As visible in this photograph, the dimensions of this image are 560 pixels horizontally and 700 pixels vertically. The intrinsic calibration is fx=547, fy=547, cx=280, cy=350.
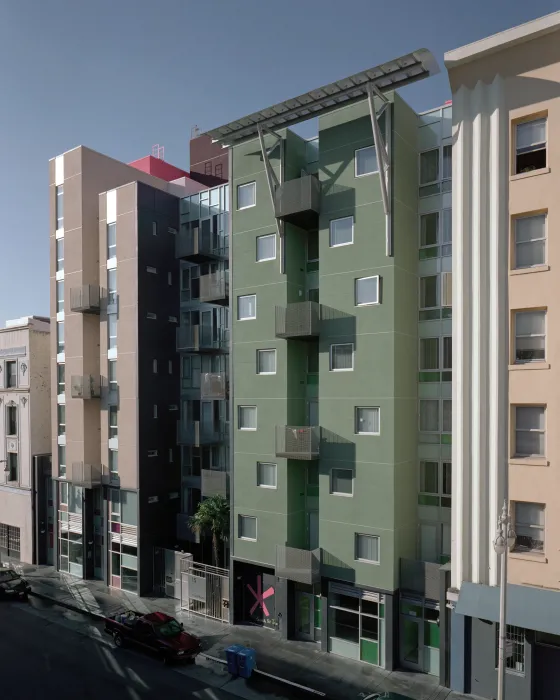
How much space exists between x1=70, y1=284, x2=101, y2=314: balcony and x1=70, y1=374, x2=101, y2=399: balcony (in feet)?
12.5

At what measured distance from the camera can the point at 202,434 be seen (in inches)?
1142

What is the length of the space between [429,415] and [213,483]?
460 inches

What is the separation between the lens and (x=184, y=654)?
21938 millimetres

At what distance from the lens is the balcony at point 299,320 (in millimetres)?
22406

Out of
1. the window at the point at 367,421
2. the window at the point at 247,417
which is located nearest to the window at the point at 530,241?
the window at the point at 367,421

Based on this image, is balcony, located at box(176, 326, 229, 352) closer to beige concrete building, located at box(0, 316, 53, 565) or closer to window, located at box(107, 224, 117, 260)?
window, located at box(107, 224, 117, 260)

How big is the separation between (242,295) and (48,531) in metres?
21.6

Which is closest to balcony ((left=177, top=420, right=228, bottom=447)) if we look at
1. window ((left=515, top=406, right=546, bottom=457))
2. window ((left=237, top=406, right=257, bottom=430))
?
window ((left=237, top=406, right=257, bottom=430))

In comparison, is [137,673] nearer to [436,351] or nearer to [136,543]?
[136,543]

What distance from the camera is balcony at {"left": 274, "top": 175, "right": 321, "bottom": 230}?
22656mm

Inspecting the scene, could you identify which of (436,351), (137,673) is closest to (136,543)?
(137,673)

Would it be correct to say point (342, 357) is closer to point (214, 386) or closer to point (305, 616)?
point (214, 386)

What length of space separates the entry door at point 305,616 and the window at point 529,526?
9.65m

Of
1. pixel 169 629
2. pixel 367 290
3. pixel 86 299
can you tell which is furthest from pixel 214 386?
pixel 169 629
